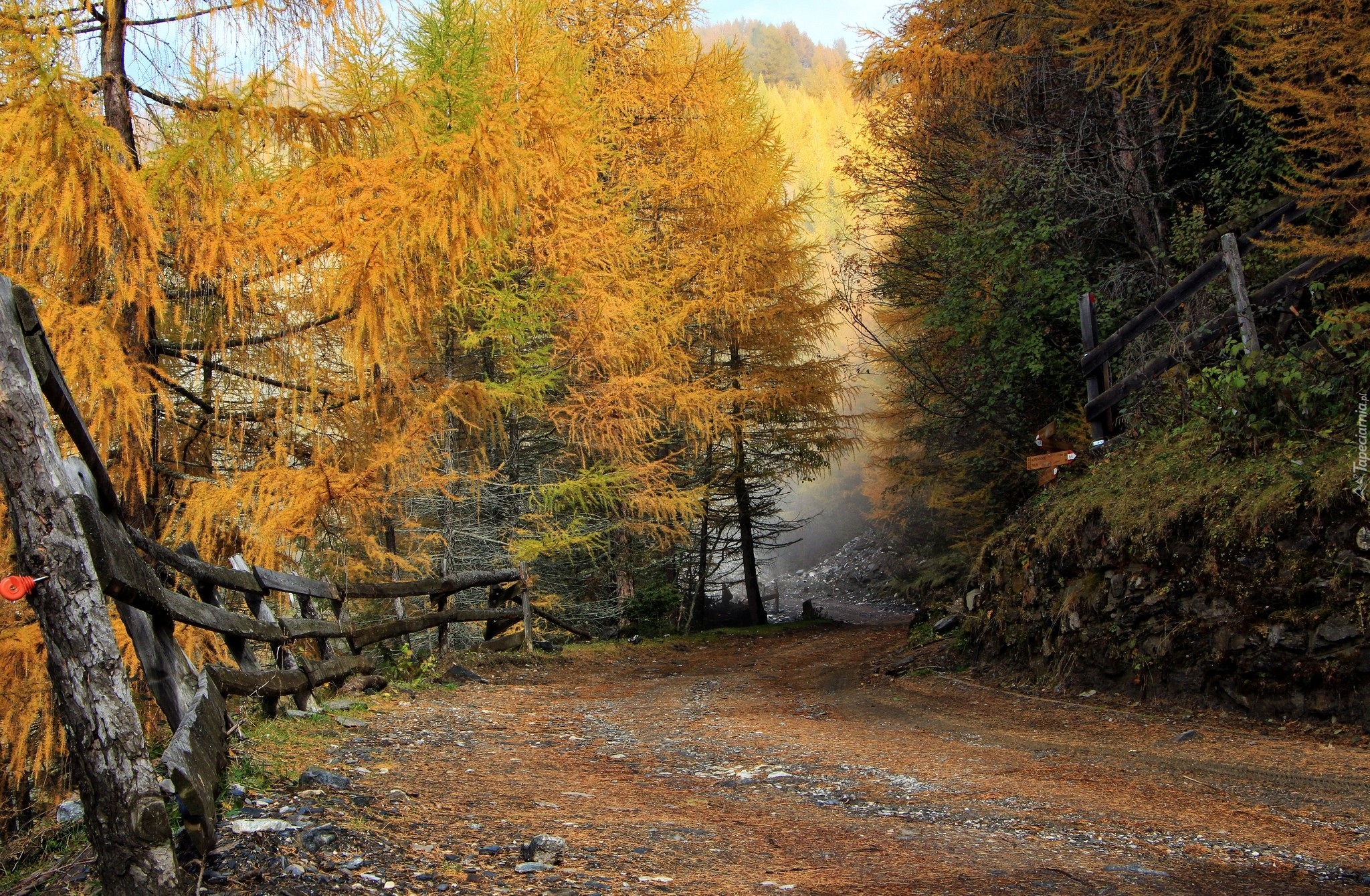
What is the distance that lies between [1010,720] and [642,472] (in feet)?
24.6

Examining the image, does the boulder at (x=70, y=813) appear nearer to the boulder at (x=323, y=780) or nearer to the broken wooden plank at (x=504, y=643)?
the boulder at (x=323, y=780)

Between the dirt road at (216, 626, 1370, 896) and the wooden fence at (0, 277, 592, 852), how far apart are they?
1.15ft

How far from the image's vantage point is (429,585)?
9688mm

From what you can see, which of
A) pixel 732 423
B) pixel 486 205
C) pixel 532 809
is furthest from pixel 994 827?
pixel 732 423

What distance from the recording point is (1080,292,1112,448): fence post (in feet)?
31.8

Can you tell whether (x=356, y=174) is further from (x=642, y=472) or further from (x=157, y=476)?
(x=642, y=472)

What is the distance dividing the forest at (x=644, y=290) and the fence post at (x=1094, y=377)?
0.23m

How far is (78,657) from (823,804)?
3566mm

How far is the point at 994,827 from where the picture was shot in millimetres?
4289

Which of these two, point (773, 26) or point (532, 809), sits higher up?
point (773, 26)

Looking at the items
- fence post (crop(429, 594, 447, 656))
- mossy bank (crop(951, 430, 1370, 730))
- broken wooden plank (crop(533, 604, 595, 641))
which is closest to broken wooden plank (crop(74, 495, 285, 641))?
fence post (crop(429, 594, 447, 656))

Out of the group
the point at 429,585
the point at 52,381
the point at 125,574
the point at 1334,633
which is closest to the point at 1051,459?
the point at 1334,633

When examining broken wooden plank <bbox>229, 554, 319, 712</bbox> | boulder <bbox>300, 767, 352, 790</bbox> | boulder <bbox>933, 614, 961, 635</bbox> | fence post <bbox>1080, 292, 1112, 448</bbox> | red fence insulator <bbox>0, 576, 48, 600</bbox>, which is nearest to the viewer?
red fence insulator <bbox>0, 576, 48, 600</bbox>

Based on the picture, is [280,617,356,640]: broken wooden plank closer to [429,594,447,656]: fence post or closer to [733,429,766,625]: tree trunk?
[429,594,447,656]: fence post
